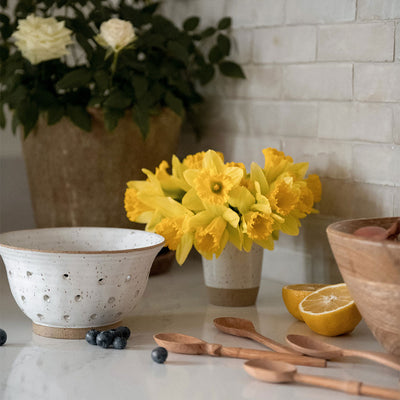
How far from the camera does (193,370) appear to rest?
84 cm

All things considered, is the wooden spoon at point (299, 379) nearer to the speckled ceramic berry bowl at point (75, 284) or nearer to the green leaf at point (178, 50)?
the speckled ceramic berry bowl at point (75, 284)

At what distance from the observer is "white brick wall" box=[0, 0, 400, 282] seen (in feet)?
3.74

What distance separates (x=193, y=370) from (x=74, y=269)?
208 millimetres

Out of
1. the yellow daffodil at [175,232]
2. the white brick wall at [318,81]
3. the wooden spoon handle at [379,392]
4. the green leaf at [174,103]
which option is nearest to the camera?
the wooden spoon handle at [379,392]

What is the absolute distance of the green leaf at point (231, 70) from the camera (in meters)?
1.37

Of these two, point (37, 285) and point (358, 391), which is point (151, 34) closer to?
point (37, 285)

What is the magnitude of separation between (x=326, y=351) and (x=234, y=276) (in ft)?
0.98

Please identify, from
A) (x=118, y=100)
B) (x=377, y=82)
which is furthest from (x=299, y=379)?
(x=118, y=100)

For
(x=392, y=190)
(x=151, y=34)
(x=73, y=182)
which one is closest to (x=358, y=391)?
(x=392, y=190)

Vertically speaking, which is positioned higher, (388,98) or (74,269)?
(388,98)

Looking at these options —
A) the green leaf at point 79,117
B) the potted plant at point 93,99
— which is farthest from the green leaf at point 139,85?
the green leaf at point 79,117

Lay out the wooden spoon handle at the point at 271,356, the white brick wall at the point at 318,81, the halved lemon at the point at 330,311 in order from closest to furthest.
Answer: the wooden spoon handle at the point at 271,356 < the halved lemon at the point at 330,311 < the white brick wall at the point at 318,81

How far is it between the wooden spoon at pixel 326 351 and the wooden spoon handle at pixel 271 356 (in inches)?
0.7

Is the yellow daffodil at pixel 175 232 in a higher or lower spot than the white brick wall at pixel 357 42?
lower
